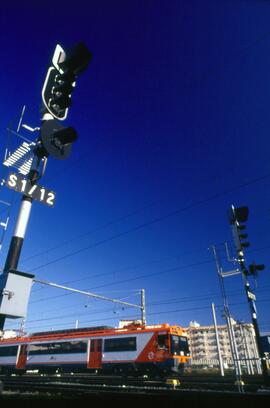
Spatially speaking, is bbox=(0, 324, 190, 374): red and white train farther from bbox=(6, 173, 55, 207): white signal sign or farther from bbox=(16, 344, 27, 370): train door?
bbox=(6, 173, 55, 207): white signal sign

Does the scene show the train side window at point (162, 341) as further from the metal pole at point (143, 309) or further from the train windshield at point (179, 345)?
the metal pole at point (143, 309)

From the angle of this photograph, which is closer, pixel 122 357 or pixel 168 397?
pixel 168 397

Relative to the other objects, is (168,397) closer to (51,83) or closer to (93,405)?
(93,405)

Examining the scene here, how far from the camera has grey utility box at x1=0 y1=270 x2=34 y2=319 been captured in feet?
10.3

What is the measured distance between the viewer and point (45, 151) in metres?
3.89

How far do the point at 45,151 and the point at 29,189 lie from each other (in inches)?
22.5

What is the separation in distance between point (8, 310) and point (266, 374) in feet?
23.2

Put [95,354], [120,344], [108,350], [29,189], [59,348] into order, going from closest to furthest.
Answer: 1. [29,189]
2. [120,344]
3. [108,350]
4. [95,354]
5. [59,348]

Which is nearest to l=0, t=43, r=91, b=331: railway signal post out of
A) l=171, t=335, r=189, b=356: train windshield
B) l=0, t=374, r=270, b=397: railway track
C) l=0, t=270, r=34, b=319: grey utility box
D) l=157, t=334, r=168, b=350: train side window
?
l=0, t=270, r=34, b=319: grey utility box

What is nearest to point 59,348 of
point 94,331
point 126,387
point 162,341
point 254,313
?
point 94,331

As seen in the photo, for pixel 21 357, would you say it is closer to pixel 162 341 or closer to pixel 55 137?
pixel 162 341

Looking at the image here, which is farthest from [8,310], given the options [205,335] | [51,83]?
[205,335]

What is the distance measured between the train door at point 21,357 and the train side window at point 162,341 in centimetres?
1223

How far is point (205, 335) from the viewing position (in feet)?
374
